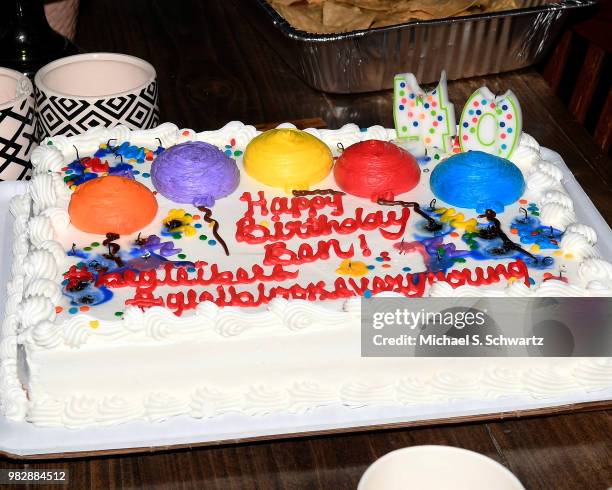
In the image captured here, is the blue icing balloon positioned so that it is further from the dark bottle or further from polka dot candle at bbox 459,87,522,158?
the dark bottle

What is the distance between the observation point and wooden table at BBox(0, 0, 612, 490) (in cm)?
182

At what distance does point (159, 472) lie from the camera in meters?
1.83

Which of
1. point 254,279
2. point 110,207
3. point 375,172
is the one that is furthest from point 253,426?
point 375,172

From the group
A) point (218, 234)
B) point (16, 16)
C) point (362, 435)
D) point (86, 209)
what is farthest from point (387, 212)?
point (16, 16)

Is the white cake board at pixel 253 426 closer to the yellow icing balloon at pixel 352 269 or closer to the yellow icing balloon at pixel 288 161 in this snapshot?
the yellow icing balloon at pixel 352 269

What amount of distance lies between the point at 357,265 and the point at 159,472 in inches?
24.3

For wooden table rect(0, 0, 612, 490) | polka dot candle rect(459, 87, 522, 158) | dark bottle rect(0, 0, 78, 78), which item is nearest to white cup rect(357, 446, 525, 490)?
wooden table rect(0, 0, 612, 490)

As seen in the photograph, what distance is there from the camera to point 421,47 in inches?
117

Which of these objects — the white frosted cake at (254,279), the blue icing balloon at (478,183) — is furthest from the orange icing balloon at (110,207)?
the blue icing balloon at (478,183)

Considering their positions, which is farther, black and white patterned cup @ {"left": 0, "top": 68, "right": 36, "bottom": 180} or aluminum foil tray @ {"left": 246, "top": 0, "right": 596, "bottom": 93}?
aluminum foil tray @ {"left": 246, "top": 0, "right": 596, "bottom": 93}

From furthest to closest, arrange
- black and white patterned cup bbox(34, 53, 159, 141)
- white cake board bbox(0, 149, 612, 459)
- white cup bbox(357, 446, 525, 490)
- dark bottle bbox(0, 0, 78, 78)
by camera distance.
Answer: dark bottle bbox(0, 0, 78, 78)
black and white patterned cup bbox(34, 53, 159, 141)
white cake board bbox(0, 149, 612, 459)
white cup bbox(357, 446, 525, 490)

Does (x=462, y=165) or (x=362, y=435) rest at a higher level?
(x=462, y=165)

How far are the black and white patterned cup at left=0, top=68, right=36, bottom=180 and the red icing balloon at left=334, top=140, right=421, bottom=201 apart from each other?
86cm

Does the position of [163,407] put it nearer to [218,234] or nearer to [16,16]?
[218,234]
